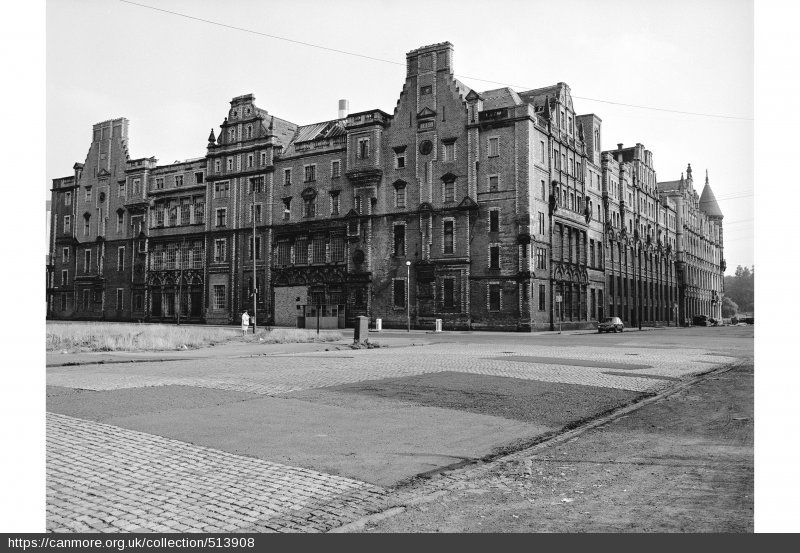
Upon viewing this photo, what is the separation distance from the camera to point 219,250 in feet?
201

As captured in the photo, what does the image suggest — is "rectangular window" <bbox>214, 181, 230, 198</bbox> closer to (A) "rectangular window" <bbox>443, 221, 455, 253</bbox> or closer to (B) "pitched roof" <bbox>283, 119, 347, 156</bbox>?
(B) "pitched roof" <bbox>283, 119, 347, 156</bbox>

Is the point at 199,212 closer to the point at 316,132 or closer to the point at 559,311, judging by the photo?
the point at 316,132

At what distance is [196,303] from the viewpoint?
62.7m

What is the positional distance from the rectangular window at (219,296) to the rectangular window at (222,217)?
5.80m

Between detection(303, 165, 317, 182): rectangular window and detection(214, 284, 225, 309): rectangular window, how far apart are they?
1330 centimetres

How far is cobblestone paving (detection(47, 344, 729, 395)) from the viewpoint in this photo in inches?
486

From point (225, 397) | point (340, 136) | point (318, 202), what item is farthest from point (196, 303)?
point (225, 397)

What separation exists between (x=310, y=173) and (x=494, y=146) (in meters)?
17.2

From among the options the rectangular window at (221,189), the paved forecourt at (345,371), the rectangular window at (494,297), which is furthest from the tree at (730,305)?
the rectangular window at (221,189)

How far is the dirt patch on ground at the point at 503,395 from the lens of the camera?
10137 millimetres

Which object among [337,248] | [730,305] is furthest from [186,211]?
[730,305]

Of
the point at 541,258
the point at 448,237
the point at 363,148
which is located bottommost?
the point at 541,258

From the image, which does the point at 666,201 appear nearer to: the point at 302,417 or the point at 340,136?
the point at 340,136

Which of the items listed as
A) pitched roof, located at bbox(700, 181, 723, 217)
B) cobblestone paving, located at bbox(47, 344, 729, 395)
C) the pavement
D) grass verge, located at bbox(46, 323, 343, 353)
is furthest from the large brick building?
pitched roof, located at bbox(700, 181, 723, 217)
